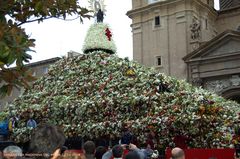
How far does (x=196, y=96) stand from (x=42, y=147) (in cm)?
1030

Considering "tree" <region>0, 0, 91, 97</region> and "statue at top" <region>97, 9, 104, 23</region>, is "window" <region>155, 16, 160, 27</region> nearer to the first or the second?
"statue at top" <region>97, 9, 104, 23</region>

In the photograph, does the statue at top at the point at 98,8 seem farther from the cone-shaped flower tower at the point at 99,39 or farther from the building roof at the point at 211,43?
the building roof at the point at 211,43

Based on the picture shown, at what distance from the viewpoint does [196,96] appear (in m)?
14.8

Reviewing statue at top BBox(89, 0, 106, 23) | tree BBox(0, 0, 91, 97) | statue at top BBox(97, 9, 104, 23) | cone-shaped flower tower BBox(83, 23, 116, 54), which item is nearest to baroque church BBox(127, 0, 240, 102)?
statue at top BBox(89, 0, 106, 23)

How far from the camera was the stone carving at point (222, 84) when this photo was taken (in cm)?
3462

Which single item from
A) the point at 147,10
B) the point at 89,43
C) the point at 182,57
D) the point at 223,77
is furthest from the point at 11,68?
the point at 147,10

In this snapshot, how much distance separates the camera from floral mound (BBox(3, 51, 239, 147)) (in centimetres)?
1441

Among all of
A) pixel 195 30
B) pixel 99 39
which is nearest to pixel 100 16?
pixel 99 39

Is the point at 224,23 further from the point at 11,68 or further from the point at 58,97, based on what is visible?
the point at 11,68

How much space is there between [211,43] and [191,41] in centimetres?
367

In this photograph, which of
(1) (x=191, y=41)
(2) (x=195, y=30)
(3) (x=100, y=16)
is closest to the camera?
(3) (x=100, y=16)

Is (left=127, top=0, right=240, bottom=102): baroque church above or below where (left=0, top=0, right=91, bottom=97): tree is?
above

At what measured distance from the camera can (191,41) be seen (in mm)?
38719

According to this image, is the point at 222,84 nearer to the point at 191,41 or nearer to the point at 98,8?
the point at 191,41
